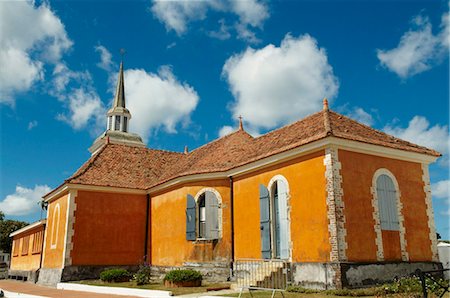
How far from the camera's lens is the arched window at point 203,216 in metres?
19.1

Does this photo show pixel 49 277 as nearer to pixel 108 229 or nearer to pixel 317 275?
pixel 108 229

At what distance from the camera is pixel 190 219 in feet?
65.2

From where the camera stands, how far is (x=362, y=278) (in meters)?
13.5

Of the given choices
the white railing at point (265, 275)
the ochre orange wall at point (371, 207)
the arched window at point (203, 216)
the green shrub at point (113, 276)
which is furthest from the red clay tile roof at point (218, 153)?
the green shrub at point (113, 276)

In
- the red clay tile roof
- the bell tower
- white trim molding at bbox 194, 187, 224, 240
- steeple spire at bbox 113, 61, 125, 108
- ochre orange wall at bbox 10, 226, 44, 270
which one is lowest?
ochre orange wall at bbox 10, 226, 44, 270

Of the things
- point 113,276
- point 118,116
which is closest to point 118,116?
point 118,116

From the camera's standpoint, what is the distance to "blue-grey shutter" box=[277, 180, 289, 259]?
15523 mm

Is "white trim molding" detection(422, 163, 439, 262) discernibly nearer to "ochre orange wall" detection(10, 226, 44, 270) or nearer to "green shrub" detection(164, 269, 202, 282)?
"green shrub" detection(164, 269, 202, 282)

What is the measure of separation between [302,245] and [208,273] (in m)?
5.54

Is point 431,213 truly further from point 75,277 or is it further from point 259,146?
point 75,277

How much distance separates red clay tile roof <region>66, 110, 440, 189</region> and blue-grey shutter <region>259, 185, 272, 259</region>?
5.09 ft

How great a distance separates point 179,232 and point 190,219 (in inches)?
53.2

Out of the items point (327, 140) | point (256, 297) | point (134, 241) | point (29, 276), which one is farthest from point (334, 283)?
point (29, 276)

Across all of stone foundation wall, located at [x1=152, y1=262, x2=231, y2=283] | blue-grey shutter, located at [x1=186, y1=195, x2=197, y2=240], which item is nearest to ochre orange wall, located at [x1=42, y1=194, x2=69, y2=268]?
blue-grey shutter, located at [x1=186, y1=195, x2=197, y2=240]
